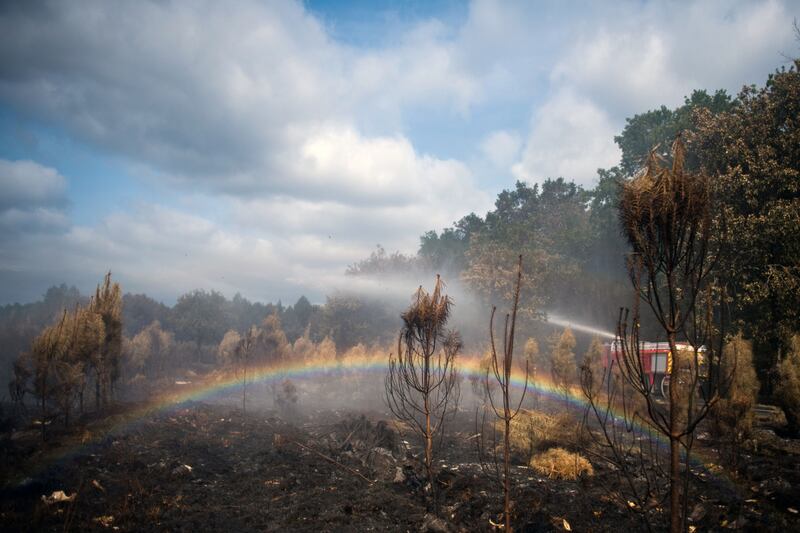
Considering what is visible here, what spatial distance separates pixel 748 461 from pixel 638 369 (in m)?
12.9

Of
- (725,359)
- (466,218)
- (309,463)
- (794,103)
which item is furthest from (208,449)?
(466,218)

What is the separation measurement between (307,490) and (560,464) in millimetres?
8377

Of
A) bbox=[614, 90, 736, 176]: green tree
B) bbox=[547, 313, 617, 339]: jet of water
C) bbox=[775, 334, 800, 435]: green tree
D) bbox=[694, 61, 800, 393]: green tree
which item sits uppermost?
bbox=[614, 90, 736, 176]: green tree

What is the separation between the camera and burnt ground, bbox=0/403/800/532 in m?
9.74

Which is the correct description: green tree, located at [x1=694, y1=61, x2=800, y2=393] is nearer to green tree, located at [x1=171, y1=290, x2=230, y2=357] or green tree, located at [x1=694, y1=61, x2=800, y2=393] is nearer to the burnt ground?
the burnt ground

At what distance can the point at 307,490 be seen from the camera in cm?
1309

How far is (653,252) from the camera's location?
4.14 metres

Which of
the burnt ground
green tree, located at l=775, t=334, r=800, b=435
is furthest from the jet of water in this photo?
the burnt ground

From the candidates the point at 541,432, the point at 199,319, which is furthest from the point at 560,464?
the point at 199,319

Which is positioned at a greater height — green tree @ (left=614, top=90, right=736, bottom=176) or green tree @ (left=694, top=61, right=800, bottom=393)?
green tree @ (left=614, top=90, right=736, bottom=176)

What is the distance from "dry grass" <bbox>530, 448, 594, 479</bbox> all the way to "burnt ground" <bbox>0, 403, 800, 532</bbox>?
0.51 meters

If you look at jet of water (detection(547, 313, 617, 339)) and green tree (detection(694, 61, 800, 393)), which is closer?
green tree (detection(694, 61, 800, 393))

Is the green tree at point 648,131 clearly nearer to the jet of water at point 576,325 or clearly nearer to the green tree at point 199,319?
the jet of water at point 576,325

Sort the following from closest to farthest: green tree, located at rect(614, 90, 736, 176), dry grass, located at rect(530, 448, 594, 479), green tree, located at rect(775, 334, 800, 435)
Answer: dry grass, located at rect(530, 448, 594, 479), green tree, located at rect(775, 334, 800, 435), green tree, located at rect(614, 90, 736, 176)
